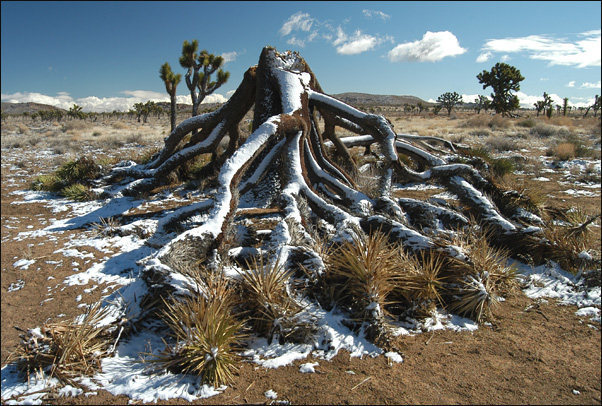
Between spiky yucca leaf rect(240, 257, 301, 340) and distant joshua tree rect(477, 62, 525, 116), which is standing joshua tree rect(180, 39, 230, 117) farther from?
distant joshua tree rect(477, 62, 525, 116)

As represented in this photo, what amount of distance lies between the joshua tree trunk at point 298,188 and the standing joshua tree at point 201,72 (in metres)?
14.7

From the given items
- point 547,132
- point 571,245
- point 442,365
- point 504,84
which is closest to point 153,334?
point 442,365

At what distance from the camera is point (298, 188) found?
505 cm

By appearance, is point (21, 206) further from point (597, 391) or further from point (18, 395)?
point (597, 391)

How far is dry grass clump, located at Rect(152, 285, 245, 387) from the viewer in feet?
8.66

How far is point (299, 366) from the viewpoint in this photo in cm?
284

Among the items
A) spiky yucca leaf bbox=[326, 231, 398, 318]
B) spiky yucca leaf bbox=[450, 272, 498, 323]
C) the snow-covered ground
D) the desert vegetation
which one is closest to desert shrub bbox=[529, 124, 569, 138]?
the desert vegetation

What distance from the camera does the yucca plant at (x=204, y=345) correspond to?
2639mm

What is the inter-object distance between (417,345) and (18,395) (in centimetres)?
312

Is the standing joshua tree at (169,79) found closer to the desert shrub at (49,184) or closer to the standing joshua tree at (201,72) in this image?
the standing joshua tree at (201,72)

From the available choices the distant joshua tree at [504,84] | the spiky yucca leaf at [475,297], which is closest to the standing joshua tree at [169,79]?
the spiky yucca leaf at [475,297]

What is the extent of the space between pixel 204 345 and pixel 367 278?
1554 millimetres

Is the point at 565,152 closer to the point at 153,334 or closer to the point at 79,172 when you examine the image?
the point at 153,334

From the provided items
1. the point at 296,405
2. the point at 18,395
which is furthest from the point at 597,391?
the point at 18,395
